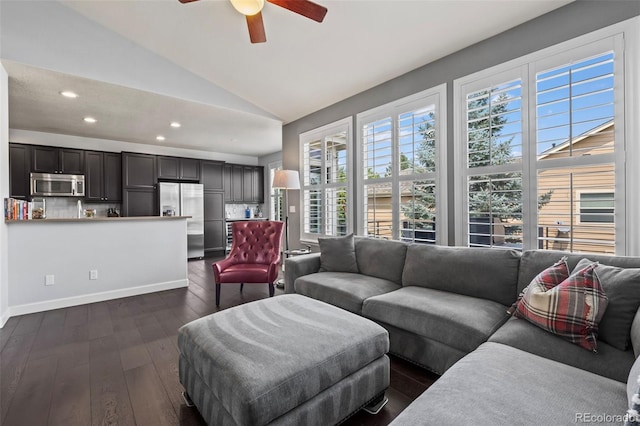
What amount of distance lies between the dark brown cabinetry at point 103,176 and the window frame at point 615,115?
6.41m

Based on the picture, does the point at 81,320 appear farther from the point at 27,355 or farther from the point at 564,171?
the point at 564,171

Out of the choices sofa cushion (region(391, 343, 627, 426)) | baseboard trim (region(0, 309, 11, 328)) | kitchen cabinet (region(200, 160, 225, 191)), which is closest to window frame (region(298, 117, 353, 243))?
sofa cushion (region(391, 343, 627, 426))

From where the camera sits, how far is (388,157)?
343 cm

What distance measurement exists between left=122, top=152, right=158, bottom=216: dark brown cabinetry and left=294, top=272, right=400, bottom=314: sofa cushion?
4777 mm

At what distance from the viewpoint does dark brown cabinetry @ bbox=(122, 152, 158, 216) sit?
590 centimetres

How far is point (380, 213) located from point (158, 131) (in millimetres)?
4513

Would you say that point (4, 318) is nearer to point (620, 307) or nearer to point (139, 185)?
point (139, 185)

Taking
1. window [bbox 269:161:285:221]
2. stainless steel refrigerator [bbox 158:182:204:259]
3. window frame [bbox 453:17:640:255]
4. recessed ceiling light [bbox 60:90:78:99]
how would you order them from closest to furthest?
window frame [bbox 453:17:640:255] < recessed ceiling light [bbox 60:90:78:99] < stainless steel refrigerator [bbox 158:182:204:259] < window [bbox 269:161:285:221]

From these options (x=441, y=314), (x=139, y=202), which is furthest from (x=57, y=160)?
(x=441, y=314)

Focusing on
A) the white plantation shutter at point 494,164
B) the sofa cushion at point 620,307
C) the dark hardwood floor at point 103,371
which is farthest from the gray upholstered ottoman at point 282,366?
the white plantation shutter at point 494,164

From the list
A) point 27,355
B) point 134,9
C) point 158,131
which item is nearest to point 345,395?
point 27,355

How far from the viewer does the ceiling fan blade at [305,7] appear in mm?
1998

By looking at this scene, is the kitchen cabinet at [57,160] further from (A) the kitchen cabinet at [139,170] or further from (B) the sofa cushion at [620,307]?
(B) the sofa cushion at [620,307]

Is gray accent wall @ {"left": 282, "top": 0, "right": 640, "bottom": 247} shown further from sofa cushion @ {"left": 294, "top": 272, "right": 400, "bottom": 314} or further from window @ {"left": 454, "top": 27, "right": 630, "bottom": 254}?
sofa cushion @ {"left": 294, "top": 272, "right": 400, "bottom": 314}
